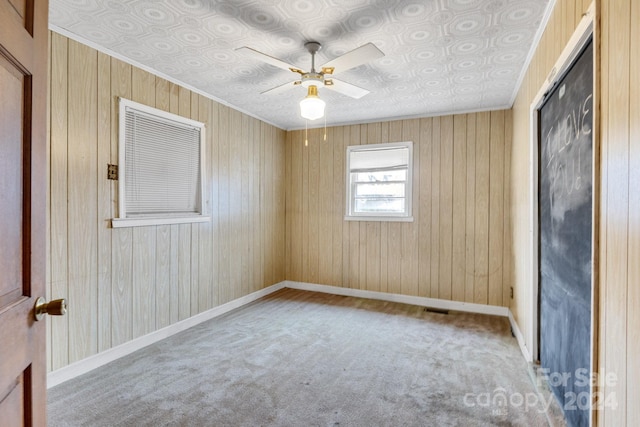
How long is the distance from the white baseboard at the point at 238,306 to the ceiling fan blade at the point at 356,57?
2594 mm

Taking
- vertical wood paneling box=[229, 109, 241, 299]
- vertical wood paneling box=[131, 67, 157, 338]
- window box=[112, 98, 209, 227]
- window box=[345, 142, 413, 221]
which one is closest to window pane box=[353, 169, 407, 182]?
window box=[345, 142, 413, 221]

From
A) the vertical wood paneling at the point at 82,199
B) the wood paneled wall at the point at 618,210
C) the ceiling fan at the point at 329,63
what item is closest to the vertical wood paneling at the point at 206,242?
the vertical wood paneling at the point at 82,199

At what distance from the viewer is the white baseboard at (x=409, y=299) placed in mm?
3965

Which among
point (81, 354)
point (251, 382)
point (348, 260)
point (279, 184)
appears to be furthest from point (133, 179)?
point (348, 260)

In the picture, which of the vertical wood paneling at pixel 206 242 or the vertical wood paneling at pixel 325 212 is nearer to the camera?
the vertical wood paneling at pixel 206 242

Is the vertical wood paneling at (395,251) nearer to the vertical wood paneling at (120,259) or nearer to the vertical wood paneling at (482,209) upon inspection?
the vertical wood paneling at (482,209)

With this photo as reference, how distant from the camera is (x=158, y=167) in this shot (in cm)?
310

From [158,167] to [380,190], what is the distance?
9.26 feet

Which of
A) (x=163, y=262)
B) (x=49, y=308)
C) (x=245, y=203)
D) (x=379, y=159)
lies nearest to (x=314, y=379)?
(x=163, y=262)

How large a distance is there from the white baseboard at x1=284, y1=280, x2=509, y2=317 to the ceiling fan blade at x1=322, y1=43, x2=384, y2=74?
317 centimetres

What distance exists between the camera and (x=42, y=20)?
3.31 feet

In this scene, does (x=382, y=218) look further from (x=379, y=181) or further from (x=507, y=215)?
(x=507, y=215)

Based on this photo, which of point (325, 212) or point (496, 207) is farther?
point (325, 212)

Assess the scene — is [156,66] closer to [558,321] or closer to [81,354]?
[81,354]
